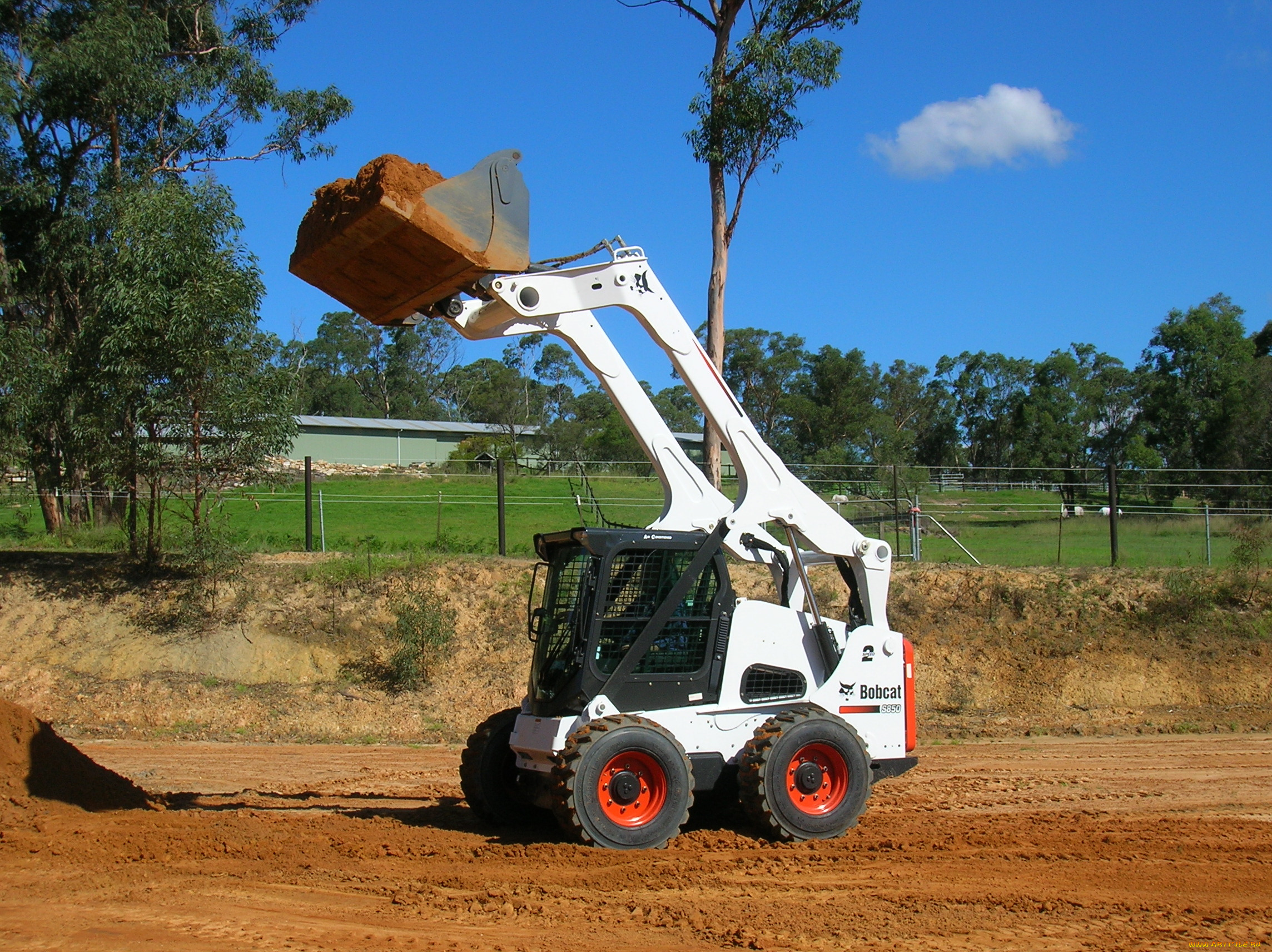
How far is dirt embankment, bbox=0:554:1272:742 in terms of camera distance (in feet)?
47.1

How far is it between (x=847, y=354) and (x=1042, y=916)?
2419 inches

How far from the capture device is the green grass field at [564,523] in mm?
19766

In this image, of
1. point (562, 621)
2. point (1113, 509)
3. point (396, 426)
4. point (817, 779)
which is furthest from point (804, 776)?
point (396, 426)

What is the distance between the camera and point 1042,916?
6.01 metres

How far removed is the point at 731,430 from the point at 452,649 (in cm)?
851

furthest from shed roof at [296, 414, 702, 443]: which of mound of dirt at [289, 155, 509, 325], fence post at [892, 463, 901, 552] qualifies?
mound of dirt at [289, 155, 509, 325]

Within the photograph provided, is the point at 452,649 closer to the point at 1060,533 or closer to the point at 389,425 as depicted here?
the point at 1060,533

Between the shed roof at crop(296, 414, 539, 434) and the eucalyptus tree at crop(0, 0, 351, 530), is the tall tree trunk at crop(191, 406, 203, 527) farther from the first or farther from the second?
the shed roof at crop(296, 414, 539, 434)

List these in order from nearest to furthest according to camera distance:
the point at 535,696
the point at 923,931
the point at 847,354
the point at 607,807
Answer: the point at 923,931, the point at 607,807, the point at 535,696, the point at 847,354

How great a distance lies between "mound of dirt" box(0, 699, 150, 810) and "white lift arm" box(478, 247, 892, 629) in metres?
5.00

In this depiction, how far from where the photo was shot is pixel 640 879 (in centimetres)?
661

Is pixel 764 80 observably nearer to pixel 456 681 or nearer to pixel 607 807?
pixel 456 681

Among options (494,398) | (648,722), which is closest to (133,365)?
(648,722)

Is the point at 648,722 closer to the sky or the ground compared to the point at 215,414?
closer to the ground
